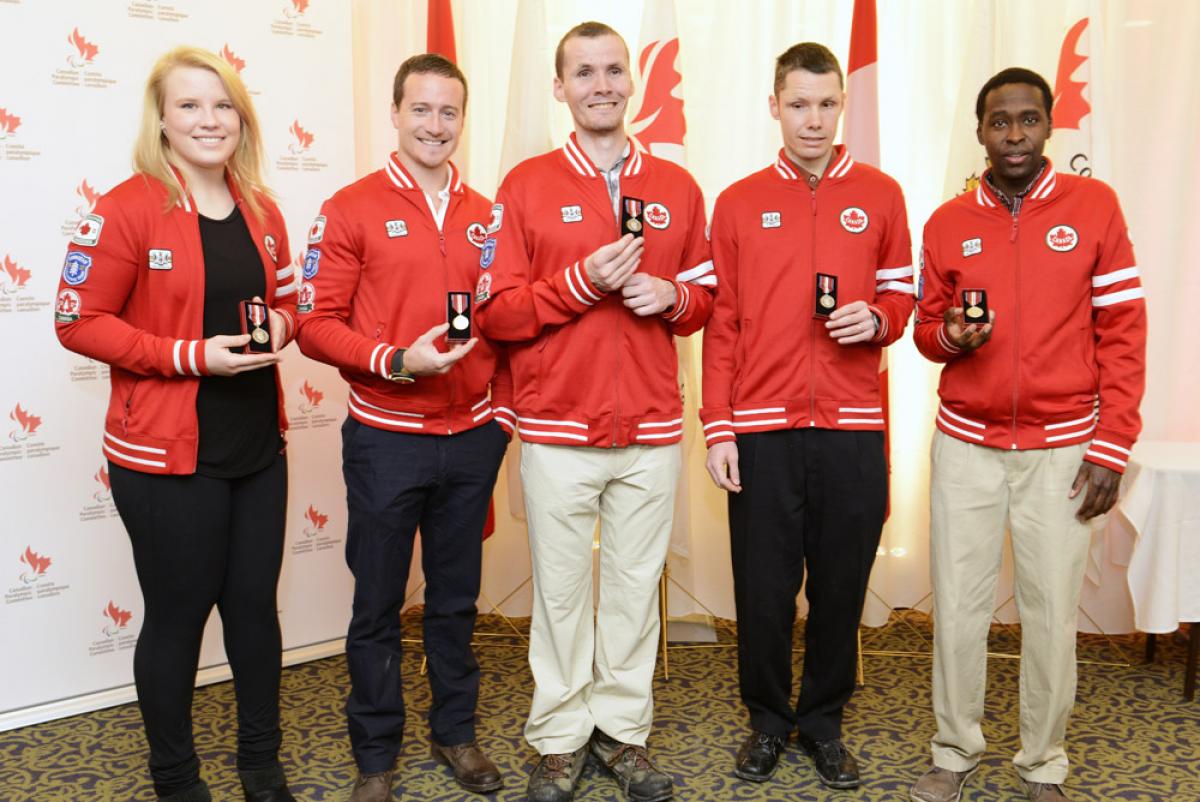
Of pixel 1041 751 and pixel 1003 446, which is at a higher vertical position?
pixel 1003 446

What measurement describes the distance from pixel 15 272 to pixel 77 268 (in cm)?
101

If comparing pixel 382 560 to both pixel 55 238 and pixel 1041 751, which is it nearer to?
pixel 55 238

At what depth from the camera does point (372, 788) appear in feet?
8.70

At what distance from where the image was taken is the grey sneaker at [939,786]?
268 cm

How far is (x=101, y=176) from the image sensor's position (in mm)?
3193

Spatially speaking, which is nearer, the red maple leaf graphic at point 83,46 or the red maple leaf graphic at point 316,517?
the red maple leaf graphic at point 83,46

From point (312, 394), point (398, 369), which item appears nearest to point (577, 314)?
point (398, 369)

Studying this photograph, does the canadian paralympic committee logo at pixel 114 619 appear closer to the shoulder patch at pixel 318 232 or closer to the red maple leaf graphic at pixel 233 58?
the shoulder patch at pixel 318 232

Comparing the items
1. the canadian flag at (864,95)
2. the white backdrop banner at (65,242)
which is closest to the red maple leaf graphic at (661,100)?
the canadian flag at (864,95)

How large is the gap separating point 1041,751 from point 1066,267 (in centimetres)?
120

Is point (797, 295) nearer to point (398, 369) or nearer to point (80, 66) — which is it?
point (398, 369)

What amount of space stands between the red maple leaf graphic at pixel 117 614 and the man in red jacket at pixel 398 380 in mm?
1117

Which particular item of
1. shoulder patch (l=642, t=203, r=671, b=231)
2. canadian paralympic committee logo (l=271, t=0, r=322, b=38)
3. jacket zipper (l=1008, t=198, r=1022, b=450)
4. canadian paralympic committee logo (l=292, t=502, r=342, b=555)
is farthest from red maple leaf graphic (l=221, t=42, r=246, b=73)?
jacket zipper (l=1008, t=198, r=1022, b=450)

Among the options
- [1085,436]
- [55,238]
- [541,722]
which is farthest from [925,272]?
[55,238]
